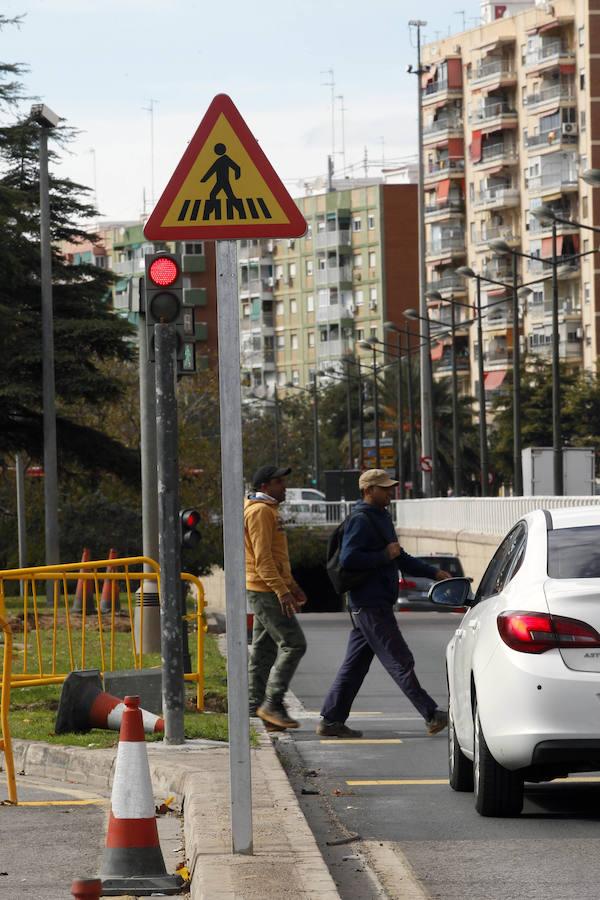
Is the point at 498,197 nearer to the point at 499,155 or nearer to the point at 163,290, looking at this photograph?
the point at 499,155

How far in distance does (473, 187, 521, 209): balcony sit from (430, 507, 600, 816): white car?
107 meters

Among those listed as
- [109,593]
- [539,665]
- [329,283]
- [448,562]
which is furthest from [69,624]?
[329,283]

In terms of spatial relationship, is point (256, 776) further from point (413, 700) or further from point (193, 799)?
point (413, 700)

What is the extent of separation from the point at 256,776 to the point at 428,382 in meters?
69.6

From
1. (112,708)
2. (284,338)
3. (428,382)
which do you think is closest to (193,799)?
(112,708)

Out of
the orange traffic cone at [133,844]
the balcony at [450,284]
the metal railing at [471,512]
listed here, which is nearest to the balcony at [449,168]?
the balcony at [450,284]

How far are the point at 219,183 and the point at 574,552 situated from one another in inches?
97.1

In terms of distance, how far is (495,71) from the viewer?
11569cm

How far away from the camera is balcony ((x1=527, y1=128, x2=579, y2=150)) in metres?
109

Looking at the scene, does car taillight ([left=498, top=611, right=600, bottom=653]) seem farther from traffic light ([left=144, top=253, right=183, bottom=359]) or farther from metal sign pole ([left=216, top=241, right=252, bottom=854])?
traffic light ([left=144, top=253, right=183, bottom=359])

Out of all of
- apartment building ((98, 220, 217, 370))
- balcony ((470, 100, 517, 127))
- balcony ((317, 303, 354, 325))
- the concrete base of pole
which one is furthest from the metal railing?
apartment building ((98, 220, 217, 370))

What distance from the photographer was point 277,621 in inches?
544

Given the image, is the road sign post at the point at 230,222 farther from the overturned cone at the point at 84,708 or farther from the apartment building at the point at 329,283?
the apartment building at the point at 329,283

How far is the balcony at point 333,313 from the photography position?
5664 inches
